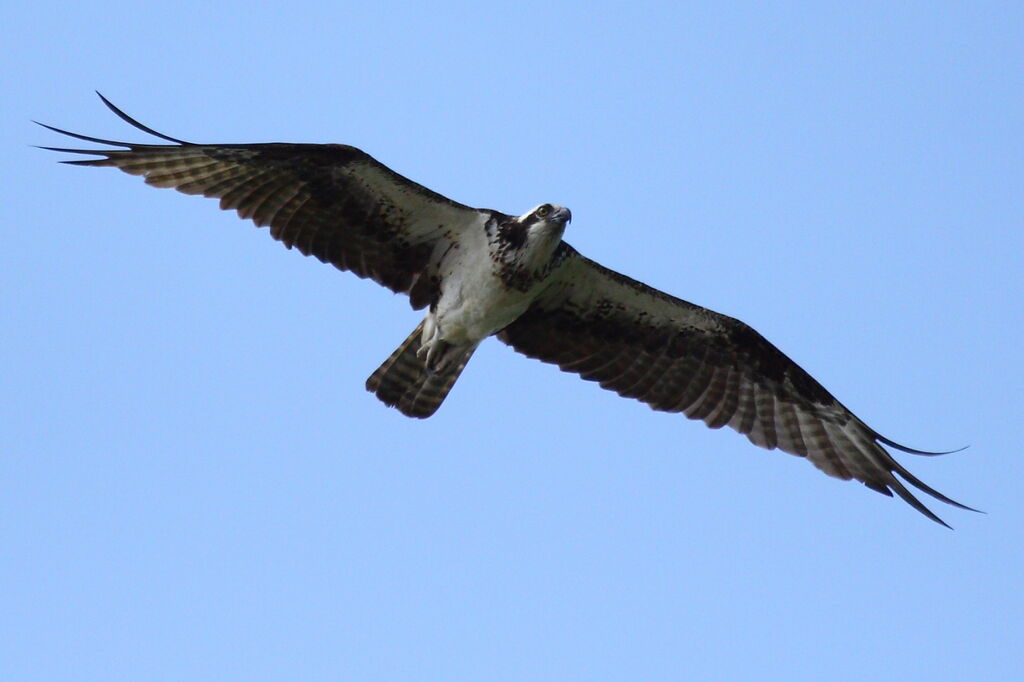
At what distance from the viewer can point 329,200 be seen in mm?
12312

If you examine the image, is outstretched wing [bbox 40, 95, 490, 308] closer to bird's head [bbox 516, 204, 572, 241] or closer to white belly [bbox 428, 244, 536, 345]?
white belly [bbox 428, 244, 536, 345]

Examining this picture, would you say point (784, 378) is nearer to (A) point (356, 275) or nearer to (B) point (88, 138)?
(A) point (356, 275)

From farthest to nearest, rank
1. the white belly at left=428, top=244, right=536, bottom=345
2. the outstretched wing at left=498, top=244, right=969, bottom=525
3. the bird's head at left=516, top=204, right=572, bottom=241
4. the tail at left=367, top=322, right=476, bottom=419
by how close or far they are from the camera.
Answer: the outstretched wing at left=498, top=244, right=969, bottom=525, the tail at left=367, top=322, right=476, bottom=419, the white belly at left=428, top=244, right=536, bottom=345, the bird's head at left=516, top=204, right=572, bottom=241

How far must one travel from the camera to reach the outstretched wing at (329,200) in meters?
11.9

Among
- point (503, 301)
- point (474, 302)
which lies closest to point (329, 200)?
point (474, 302)

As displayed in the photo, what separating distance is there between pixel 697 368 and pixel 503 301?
92.2 inches

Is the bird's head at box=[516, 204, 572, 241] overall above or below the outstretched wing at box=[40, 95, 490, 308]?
above

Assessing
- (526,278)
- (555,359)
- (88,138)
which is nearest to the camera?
(88,138)

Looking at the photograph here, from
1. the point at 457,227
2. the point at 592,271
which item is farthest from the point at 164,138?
the point at 592,271

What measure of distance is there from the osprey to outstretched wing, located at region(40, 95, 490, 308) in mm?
12

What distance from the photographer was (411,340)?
41.9ft

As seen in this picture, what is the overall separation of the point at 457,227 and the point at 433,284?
60cm

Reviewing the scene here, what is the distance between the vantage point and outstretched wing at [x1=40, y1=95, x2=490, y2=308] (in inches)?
470

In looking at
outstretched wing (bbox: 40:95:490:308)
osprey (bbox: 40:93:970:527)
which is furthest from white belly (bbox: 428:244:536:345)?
outstretched wing (bbox: 40:95:490:308)
